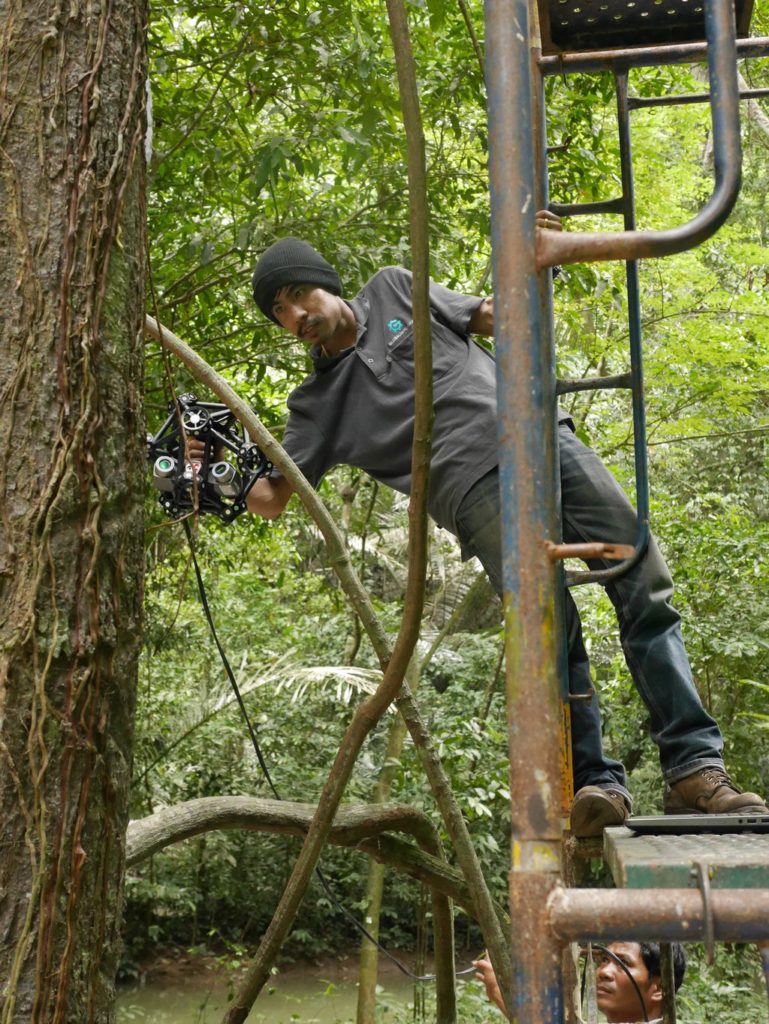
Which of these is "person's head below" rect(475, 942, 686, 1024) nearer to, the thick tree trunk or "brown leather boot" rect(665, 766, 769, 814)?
"brown leather boot" rect(665, 766, 769, 814)

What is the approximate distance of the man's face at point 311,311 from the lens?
2.84 meters

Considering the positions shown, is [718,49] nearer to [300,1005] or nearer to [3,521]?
[3,521]

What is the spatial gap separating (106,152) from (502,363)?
1.12 metres

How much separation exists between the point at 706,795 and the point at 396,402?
112cm

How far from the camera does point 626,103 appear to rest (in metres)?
1.92

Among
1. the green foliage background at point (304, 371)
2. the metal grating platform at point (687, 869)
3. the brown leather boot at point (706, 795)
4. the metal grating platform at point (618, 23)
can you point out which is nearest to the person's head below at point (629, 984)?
the brown leather boot at point (706, 795)

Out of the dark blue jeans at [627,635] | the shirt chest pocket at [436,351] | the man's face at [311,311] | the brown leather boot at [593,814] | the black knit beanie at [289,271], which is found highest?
the black knit beanie at [289,271]

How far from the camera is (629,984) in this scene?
119 inches

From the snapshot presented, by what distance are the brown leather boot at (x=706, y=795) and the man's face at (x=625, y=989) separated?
89 centimetres

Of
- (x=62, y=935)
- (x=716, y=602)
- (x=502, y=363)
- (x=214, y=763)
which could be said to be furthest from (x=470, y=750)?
(x=502, y=363)

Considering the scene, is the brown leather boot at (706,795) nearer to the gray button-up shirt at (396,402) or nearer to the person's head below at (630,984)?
the gray button-up shirt at (396,402)

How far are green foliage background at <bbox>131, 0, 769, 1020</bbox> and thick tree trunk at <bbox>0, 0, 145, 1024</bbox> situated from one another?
0.60 meters

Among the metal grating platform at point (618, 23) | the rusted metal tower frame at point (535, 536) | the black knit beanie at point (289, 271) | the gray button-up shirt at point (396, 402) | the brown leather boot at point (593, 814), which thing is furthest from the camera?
the black knit beanie at point (289, 271)

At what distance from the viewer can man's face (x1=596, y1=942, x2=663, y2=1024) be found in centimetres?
302
